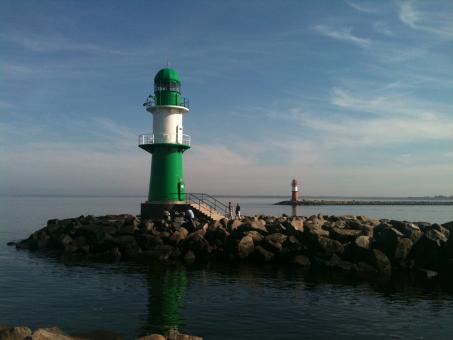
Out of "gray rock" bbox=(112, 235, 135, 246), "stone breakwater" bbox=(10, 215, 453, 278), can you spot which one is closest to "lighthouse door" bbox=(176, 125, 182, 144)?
"stone breakwater" bbox=(10, 215, 453, 278)

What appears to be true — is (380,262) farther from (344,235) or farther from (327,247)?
(344,235)

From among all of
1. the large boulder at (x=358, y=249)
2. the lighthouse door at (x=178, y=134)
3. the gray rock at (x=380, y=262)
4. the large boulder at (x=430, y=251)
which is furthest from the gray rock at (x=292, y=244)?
the lighthouse door at (x=178, y=134)

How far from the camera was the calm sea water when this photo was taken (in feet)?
37.5

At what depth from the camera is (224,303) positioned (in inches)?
531

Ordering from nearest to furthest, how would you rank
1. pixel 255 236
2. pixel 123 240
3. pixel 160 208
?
pixel 255 236
pixel 123 240
pixel 160 208

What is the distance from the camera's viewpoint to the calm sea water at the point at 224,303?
11422mm

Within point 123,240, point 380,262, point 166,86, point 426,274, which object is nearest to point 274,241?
point 380,262

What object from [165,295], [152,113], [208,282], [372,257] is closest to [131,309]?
[165,295]

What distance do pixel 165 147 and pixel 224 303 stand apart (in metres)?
14.8

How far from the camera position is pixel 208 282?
53.7 ft

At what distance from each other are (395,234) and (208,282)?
8.61 meters

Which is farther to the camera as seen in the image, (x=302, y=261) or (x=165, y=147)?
(x=165, y=147)

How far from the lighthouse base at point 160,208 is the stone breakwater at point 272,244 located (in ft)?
2.72

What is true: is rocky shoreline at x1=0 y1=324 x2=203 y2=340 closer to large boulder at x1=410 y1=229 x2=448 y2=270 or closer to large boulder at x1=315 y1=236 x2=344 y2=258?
large boulder at x1=315 y1=236 x2=344 y2=258
